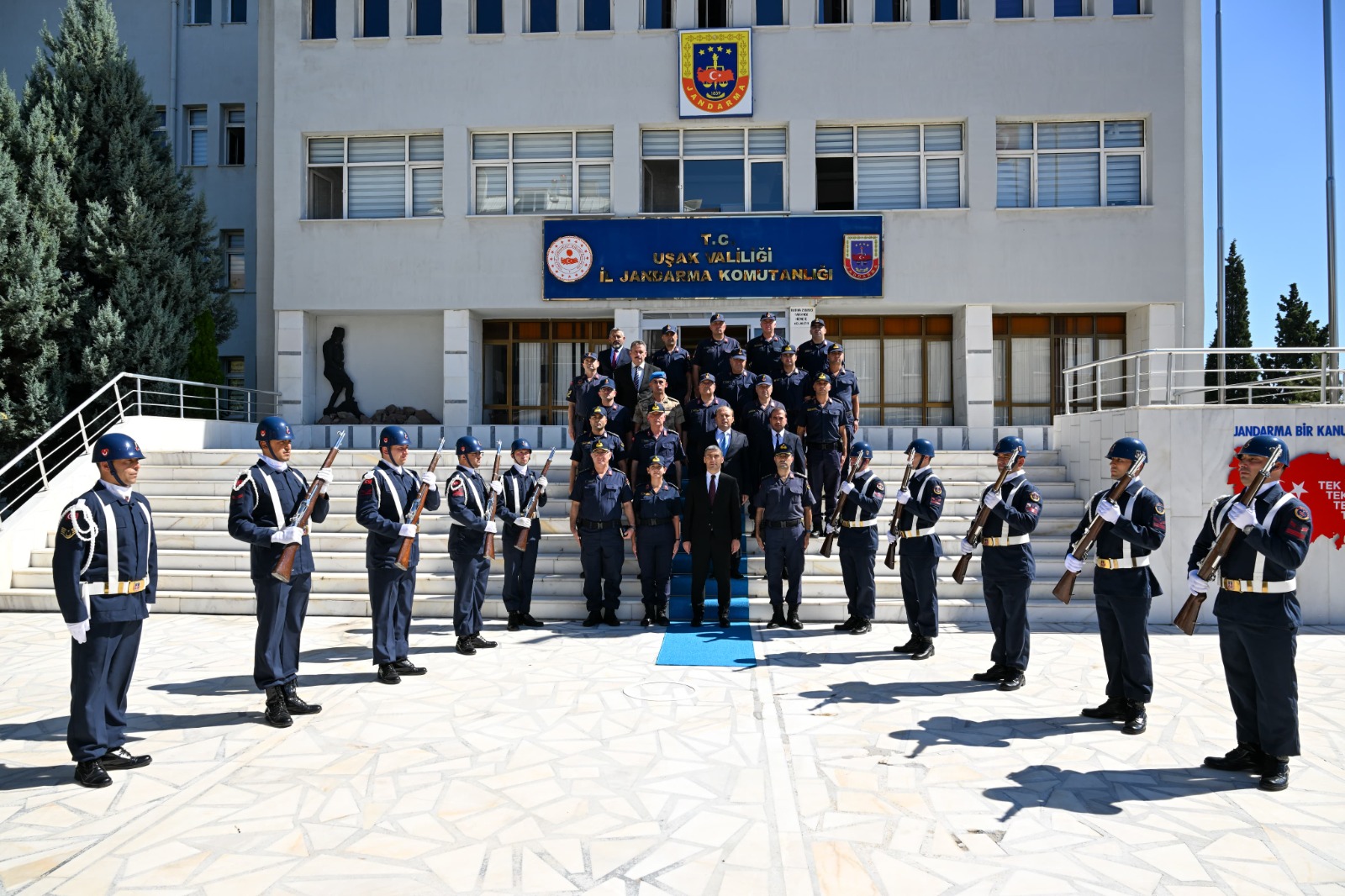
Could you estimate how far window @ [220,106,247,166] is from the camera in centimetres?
2172

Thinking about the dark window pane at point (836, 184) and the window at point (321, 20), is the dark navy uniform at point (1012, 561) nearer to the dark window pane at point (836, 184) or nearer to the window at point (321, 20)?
the dark window pane at point (836, 184)

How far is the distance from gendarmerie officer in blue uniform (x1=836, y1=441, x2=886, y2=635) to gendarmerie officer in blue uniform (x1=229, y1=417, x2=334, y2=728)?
4.99m

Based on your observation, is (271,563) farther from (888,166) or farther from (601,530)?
(888,166)

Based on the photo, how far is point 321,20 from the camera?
17.6m

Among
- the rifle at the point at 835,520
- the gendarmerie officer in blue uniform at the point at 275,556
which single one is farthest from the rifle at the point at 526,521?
the rifle at the point at 835,520

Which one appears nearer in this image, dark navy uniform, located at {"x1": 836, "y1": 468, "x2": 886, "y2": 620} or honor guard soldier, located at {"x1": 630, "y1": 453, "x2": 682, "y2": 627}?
dark navy uniform, located at {"x1": 836, "y1": 468, "x2": 886, "y2": 620}

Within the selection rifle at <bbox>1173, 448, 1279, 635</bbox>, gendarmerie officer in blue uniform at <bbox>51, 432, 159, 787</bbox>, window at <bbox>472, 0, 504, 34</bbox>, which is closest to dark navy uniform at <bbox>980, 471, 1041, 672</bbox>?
rifle at <bbox>1173, 448, 1279, 635</bbox>

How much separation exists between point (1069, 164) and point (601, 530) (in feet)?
42.6

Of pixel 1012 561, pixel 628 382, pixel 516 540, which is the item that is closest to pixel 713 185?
pixel 628 382

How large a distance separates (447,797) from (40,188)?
1577 centimetres

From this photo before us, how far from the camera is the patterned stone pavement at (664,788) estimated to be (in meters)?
3.95

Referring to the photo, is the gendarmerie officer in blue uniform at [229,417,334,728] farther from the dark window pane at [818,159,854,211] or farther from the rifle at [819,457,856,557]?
the dark window pane at [818,159,854,211]

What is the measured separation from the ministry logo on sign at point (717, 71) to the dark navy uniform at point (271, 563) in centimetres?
1294

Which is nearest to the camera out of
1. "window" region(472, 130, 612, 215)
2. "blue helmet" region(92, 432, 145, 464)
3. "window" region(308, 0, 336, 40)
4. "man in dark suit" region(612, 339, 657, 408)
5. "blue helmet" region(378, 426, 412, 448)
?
"blue helmet" region(92, 432, 145, 464)
